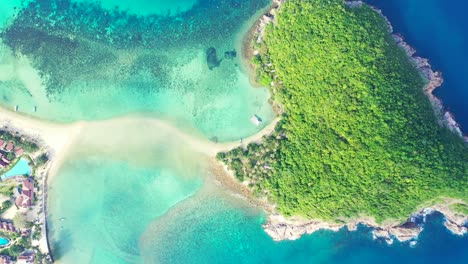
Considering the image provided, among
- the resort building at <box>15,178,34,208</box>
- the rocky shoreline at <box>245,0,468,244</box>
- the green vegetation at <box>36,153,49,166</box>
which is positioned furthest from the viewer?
the green vegetation at <box>36,153,49,166</box>

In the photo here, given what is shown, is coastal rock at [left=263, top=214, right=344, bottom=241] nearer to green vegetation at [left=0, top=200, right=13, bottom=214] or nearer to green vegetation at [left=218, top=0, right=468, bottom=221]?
green vegetation at [left=218, top=0, right=468, bottom=221]

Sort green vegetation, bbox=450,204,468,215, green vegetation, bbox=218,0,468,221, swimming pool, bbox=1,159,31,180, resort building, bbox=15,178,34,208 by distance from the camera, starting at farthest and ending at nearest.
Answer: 1. swimming pool, bbox=1,159,31,180
2. resort building, bbox=15,178,34,208
3. green vegetation, bbox=450,204,468,215
4. green vegetation, bbox=218,0,468,221

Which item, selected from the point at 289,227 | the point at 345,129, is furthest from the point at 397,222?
the point at 345,129

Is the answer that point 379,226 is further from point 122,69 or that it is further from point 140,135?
point 122,69

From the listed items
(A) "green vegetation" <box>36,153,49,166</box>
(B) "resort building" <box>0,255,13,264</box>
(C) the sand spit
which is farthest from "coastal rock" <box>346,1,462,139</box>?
(B) "resort building" <box>0,255,13,264</box>

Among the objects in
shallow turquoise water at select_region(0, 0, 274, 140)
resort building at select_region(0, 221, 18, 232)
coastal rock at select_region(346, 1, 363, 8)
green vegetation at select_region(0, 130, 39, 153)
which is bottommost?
resort building at select_region(0, 221, 18, 232)

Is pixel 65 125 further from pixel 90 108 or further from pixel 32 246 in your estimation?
pixel 32 246

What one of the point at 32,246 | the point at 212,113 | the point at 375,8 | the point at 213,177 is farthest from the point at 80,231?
the point at 375,8
